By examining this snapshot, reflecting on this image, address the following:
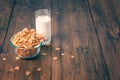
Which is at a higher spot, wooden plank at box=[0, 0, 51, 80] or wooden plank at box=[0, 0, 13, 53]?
wooden plank at box=[0, 0, 13, 53]

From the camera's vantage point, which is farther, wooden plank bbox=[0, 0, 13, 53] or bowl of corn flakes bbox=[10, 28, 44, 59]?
wooden plank bbox=[0, 0, 13, 53]

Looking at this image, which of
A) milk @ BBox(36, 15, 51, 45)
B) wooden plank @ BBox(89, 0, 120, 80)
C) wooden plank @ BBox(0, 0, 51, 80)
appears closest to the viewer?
wooden plank @ BBox(0, 0, 51, 80)

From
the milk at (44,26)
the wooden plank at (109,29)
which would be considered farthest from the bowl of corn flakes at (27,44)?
the wooden plank at (109,29)

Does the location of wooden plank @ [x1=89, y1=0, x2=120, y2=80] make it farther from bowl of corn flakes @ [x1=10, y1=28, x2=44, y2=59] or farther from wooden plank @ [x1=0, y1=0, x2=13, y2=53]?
wooden plank @ [x1=0, y1=0, x2=13, y2=53]

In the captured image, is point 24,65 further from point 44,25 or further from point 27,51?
point 44,25

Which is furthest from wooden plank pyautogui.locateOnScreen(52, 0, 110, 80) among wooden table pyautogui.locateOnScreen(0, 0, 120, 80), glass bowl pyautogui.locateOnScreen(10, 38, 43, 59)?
glass bowl pyautogui.locateOnScreen(10, 38, 43, 59)

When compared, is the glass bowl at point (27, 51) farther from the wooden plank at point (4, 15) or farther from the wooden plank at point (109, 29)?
the wooden plank at point (109, 29)
